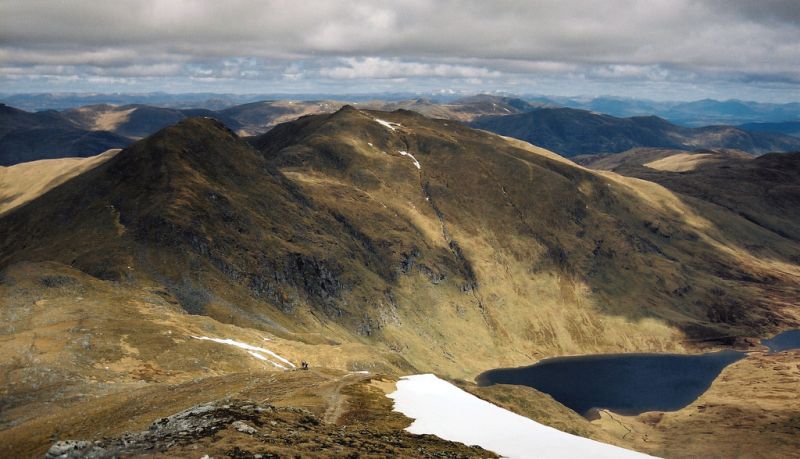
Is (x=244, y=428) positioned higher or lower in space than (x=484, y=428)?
higher

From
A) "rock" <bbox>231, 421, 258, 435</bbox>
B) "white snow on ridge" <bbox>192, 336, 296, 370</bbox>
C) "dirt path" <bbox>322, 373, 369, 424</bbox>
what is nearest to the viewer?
"rock" <bbox>231, 421, 258, 435</bbox>

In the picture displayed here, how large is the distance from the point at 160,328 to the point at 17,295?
28195mm

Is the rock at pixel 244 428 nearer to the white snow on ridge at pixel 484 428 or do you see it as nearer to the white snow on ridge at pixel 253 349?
the white snow on ridge at pixel 484 428

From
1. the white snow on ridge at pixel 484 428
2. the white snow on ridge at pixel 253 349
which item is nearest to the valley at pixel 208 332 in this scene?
the white snow on ridge at pixel 253 349

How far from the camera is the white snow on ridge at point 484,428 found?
178 ft

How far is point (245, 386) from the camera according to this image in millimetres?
67812

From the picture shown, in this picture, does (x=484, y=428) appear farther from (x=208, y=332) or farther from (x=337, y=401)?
(x=208, y=332)

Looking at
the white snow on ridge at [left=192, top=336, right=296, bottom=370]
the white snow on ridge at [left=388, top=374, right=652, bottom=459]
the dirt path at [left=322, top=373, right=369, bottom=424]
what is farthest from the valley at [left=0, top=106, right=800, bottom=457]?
the white snow on ridge at [left=388, top=374, right=652, bottom=459]

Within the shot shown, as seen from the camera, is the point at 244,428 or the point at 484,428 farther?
the point at 484,428

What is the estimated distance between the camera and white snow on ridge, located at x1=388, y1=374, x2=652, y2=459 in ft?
178

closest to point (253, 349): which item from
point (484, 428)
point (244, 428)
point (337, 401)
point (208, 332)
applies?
point (208, 332)

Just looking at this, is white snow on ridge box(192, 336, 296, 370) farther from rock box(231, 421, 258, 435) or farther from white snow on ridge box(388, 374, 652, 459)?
rock box(231, 421, 258, 435)

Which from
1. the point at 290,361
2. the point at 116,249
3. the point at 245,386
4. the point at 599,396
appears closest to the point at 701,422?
the point at 599,396

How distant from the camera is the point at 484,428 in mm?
60219
